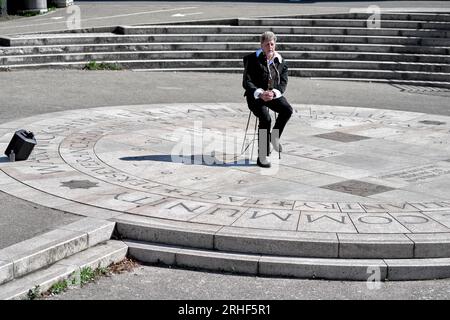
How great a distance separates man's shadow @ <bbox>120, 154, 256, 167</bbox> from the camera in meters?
10.9

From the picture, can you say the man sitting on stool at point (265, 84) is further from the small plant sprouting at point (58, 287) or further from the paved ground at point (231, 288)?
the small plant sprouting at point (58, 287)

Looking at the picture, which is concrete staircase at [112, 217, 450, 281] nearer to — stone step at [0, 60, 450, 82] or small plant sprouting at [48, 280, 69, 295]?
small plant sprouting at [48, 280, 69, 295]

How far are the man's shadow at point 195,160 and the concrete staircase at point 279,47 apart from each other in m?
8.91

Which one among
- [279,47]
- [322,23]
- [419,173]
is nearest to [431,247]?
[419,173]

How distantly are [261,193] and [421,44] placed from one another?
1302cm

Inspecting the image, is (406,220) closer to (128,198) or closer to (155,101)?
(128,198)

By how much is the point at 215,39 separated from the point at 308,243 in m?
14.1

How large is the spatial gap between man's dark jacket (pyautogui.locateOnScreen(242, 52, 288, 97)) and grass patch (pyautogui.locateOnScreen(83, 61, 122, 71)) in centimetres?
944

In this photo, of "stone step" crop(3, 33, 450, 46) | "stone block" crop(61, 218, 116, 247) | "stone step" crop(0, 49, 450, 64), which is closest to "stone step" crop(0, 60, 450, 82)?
"stone step" crop(0, 49, 450, 64)

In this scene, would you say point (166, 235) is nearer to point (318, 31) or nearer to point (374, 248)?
point (374, 248)

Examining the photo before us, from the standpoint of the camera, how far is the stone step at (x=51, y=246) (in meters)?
7.02

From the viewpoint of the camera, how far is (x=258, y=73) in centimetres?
1080

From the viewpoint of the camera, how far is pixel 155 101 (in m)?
15.8
